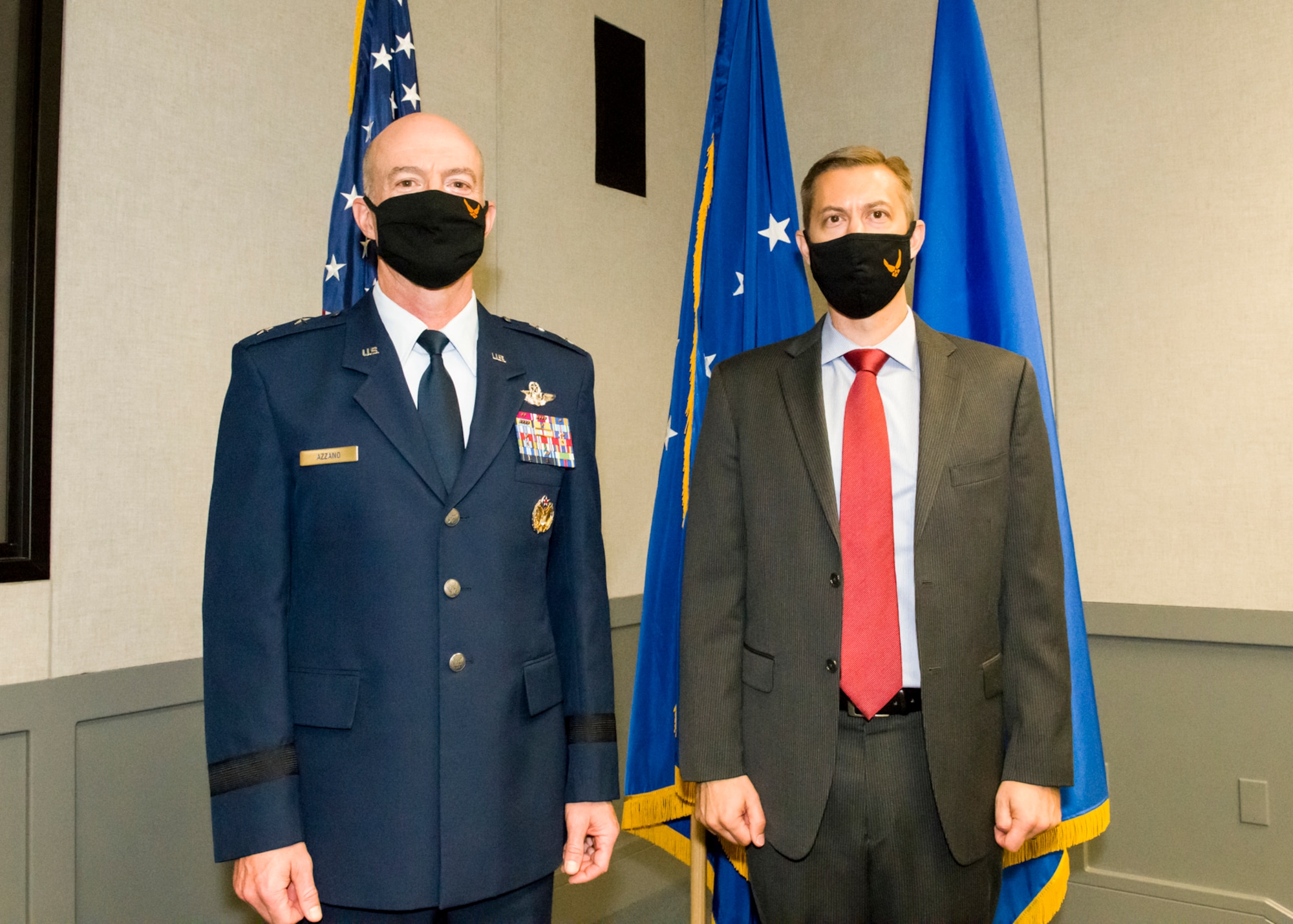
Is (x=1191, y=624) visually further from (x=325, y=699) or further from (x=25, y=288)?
(x=25, y=288)

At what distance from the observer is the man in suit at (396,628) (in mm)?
1135

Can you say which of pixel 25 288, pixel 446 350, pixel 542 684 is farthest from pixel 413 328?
pixel 25 288

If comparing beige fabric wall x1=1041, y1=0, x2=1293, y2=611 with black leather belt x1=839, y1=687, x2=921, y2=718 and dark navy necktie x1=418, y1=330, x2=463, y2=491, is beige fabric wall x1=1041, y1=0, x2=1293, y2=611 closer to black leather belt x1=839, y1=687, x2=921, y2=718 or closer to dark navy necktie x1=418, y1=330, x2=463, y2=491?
black leather belt x1=839, y1=687, x2=921, y2=718

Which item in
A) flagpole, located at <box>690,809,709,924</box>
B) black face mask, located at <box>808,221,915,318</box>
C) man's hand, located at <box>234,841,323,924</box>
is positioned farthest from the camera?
flagpole, located at <box>690,809,709,924</box>

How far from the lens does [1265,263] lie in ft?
7.68

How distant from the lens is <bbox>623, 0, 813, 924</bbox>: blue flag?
2.05 m

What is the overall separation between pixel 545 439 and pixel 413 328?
0.25 meters

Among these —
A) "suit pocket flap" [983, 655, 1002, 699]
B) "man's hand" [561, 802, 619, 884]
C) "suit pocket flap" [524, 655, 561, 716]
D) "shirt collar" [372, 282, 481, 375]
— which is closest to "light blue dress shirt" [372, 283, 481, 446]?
"shirt collar" [372, 282, 481, 375]

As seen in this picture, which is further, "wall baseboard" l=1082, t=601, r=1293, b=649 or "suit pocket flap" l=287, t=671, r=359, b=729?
"wall baseboard" l=1082, t=601, r=1293, b=649

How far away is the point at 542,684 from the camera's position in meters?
1.26

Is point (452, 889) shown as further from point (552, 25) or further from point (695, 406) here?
point (552, 25)

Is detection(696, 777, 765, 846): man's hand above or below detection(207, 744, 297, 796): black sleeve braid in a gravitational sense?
below

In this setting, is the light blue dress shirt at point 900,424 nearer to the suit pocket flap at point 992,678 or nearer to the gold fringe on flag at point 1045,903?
the suit pocket flap at point 992,678

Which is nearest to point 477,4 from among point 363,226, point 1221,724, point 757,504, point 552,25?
point 552,25
